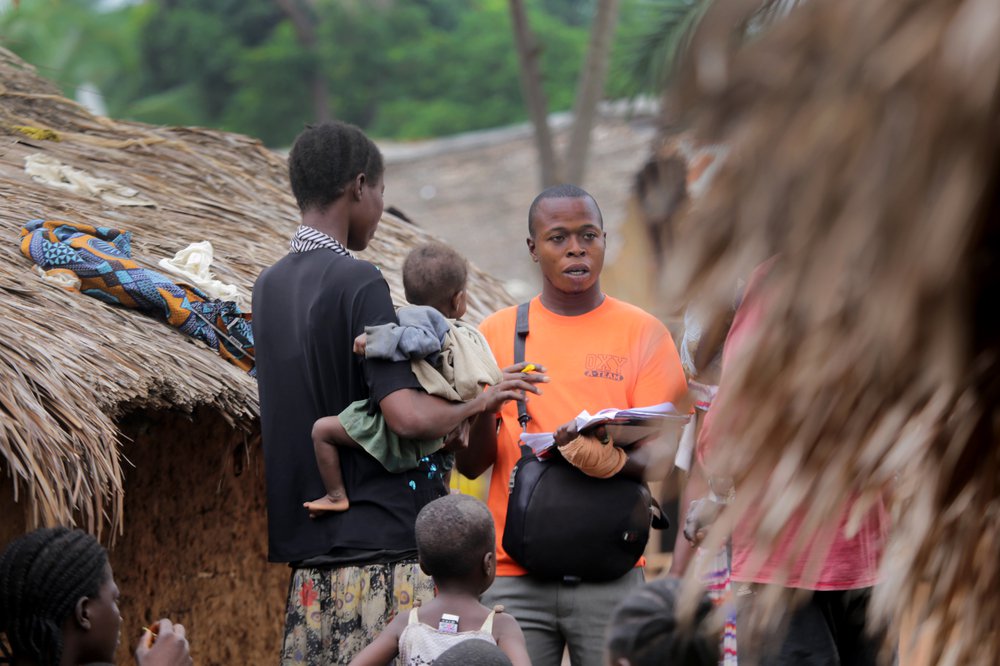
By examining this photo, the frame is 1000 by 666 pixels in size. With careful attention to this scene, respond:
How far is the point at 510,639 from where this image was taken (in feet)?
12.0

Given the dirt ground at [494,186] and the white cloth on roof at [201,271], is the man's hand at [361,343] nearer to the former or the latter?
the white cloth on roof at [201,271]

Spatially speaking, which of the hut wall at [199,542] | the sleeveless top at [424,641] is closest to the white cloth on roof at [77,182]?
the hut wall at [199,542]

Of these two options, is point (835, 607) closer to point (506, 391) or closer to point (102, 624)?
point (506, 391)

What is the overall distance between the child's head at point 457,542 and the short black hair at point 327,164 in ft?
3.11

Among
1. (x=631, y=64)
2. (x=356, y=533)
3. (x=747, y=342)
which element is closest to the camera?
(x=747, y=342)

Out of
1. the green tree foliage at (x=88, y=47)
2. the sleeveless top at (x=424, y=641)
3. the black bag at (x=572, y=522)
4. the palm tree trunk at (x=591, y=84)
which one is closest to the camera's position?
the sleeveless top at (x=424, y=641)

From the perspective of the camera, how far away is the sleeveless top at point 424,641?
3.55m

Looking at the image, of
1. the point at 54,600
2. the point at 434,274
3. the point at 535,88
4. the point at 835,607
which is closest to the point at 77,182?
the point at 434,274

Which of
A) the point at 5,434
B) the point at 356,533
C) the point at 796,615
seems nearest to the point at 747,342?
the point at 796,615

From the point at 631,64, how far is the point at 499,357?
6890 mm

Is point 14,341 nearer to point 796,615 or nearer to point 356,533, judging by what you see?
point 356,533

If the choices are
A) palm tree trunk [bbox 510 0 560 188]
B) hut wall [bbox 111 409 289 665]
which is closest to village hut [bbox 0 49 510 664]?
hut wall [bbox 111 409 289 665]

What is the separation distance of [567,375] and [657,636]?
152 centimetres

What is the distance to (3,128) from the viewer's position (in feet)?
19.8
